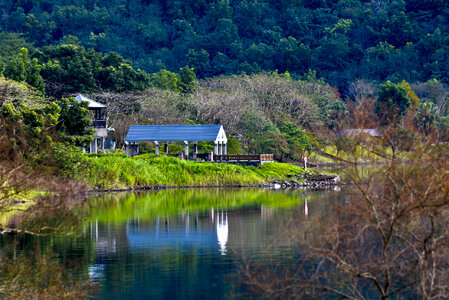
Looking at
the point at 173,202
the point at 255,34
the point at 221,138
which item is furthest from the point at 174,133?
the point at 255,34

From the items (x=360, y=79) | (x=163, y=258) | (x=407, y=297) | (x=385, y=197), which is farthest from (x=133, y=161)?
(x=360, y=79)

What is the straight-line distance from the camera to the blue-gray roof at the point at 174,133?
216 ft

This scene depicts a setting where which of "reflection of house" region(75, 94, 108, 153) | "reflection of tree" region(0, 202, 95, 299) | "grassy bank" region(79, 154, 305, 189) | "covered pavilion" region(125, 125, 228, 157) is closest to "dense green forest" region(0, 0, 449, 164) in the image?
"grassy bank" region(79, 154, 305, 189)

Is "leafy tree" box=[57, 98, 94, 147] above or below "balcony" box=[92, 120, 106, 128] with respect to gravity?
below

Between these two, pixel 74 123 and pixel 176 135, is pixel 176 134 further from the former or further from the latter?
pixel 74 123

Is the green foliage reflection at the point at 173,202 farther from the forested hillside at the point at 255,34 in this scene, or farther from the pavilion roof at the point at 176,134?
the forested hillside at the point at 255,34

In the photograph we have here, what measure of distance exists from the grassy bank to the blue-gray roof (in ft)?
17.5

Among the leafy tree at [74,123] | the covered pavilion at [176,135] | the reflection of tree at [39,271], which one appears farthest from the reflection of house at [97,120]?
the reflection of tree at [39,271]

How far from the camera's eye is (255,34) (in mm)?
127062

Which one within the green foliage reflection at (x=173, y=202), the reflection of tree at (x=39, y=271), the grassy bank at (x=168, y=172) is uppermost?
the grassy bank at (x=168, y=172)

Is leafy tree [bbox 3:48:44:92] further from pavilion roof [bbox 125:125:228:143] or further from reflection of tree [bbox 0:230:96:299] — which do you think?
reflection of tree [bbox 0:230:96:299]

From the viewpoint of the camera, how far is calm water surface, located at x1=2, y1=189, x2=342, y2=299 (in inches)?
907

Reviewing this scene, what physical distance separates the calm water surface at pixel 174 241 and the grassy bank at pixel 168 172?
4.08 m

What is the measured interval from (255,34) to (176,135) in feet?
209
